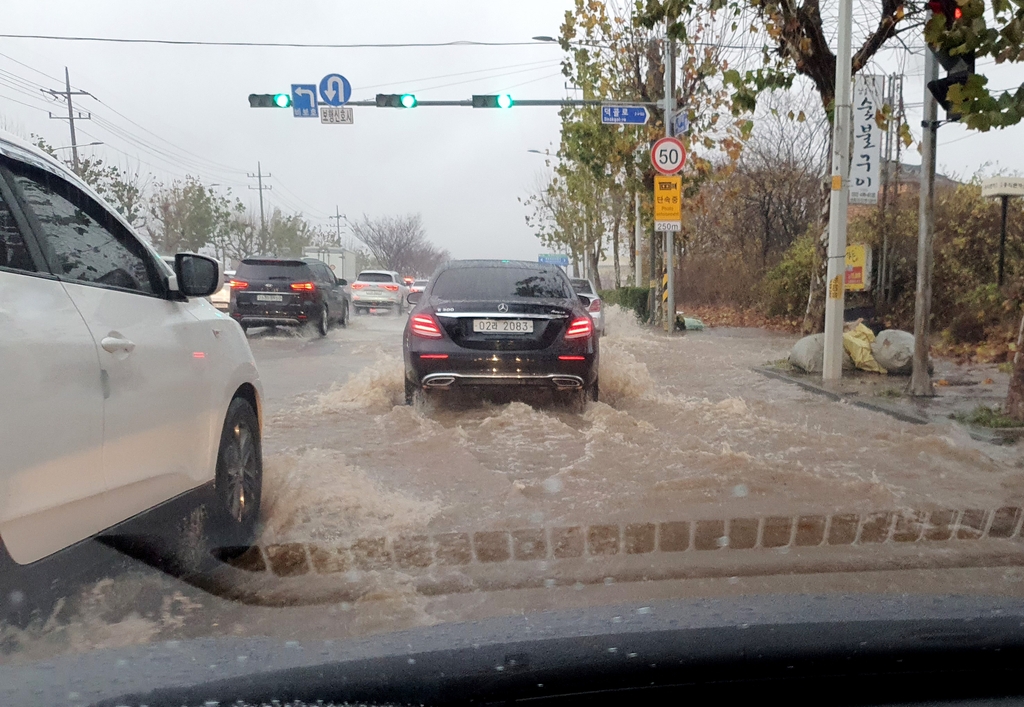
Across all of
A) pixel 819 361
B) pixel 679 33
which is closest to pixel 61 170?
pixel 679 33

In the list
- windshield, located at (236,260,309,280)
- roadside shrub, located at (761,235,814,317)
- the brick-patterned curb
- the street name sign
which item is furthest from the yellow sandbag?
the street name sign

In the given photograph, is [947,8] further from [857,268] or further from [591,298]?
[591,298]

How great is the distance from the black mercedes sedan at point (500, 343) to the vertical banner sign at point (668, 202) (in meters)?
12.6

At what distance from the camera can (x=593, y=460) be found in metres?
6.62

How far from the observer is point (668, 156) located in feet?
61.9

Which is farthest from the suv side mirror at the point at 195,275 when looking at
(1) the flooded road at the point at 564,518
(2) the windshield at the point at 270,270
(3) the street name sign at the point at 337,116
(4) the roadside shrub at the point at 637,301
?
(4) the roadside shrub at the point at 637,301

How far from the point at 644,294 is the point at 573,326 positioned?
1915 centimetres

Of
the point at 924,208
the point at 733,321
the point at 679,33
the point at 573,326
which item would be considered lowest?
the point at 733,321

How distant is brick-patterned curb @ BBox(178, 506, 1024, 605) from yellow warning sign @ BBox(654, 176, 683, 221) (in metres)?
16.0

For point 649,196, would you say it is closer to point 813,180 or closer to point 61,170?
point 813,180

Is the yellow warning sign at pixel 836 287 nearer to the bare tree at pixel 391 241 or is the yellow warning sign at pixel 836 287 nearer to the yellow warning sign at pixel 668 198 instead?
the yellow warning sign at pixel 668 198

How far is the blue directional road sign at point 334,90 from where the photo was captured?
747 inches

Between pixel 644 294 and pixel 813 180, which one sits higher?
pixel 813 180

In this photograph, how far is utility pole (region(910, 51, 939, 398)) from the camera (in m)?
9.30
